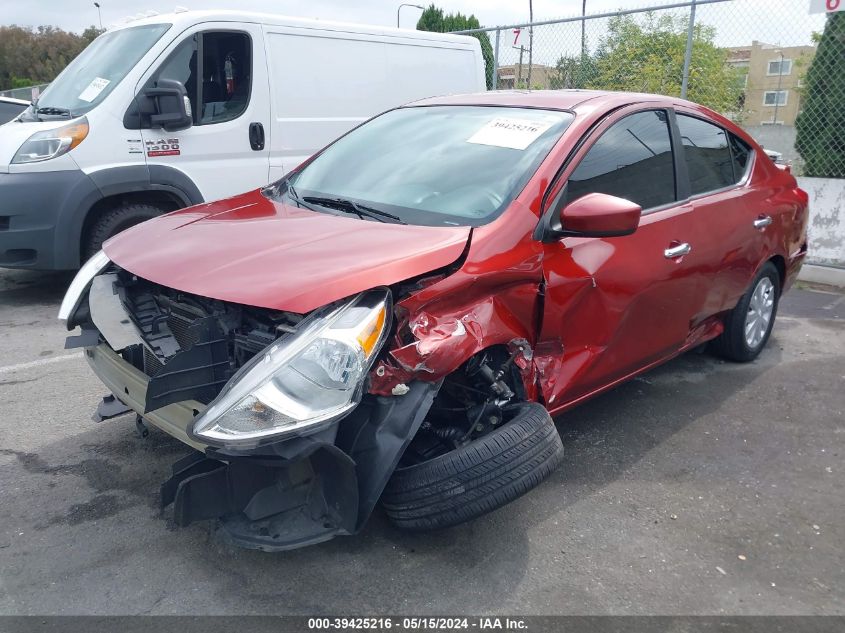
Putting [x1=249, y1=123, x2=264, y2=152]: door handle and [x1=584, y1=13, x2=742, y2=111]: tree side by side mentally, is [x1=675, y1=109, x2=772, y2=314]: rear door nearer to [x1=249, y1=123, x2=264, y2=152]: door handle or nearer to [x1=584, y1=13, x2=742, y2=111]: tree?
[x1=249, y1=123, x2=264, y2=152]: door handle

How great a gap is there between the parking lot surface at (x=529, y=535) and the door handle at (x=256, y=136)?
305cm

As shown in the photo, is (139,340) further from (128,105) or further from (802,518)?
(128,105)

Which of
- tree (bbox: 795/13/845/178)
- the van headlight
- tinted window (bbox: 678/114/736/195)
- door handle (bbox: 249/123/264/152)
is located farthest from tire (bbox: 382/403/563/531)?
tree (bbox: 795/13/845/178)

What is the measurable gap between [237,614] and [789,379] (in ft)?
12.3

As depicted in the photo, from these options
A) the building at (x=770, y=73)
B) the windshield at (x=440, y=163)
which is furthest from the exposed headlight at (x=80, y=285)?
the building at (x=770, y=73)

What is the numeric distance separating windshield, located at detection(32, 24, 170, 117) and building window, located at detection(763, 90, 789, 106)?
14805mm

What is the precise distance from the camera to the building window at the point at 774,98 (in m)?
16.9

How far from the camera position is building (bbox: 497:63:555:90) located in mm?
9516

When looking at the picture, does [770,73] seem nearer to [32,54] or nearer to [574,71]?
[574,71]

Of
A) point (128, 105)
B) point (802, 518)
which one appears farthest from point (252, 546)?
point (128, 105)

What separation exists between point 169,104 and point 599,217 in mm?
4217

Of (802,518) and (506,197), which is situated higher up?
(506,197)

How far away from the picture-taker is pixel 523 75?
33.0 feet

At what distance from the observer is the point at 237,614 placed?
7.74 feet
